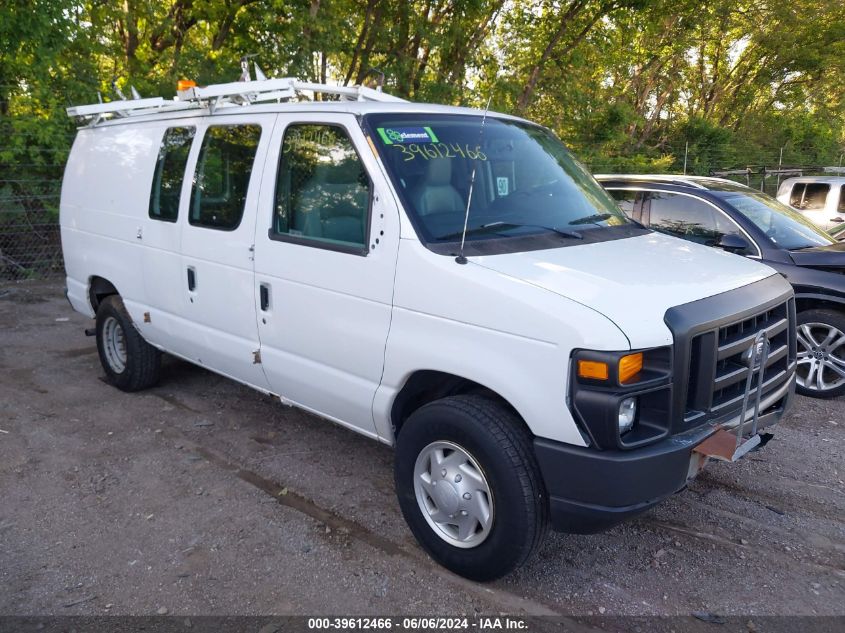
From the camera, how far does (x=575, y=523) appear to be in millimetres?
2869

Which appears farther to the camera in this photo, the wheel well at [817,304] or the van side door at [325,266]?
the wheel well at [817,304]

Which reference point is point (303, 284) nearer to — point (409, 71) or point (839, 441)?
point (839, 441)

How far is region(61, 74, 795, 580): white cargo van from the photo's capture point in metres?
2.80

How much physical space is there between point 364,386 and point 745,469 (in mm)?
2662

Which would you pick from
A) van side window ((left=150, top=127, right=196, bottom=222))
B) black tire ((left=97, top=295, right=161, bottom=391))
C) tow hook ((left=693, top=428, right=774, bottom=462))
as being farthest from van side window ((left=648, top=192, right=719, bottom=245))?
black tire ((left=97, top=295, right=161, bottom=391))

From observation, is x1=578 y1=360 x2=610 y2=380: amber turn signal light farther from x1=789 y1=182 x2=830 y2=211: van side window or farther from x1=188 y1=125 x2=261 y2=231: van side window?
x1=789 y1=182 x2=830 y2=211: van side window

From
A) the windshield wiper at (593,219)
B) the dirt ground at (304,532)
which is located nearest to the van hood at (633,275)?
the windshield wiper at (593,219)

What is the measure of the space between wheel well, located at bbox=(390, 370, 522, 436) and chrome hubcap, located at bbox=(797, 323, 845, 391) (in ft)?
13.0

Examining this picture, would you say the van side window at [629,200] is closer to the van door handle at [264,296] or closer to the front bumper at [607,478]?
the van door handle at [264,296]

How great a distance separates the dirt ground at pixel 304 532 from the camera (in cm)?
318

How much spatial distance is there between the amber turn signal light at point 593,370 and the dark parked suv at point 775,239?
3495mm

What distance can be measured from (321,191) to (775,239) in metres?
4.46

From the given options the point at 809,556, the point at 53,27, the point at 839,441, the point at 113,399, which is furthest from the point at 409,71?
the point at 809,556

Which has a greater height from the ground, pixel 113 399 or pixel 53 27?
pixel 53 27
